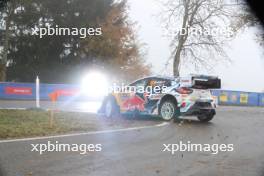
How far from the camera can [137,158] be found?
21.6 ft

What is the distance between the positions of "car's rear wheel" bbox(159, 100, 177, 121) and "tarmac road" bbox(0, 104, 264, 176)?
307 cm

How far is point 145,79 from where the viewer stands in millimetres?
13328

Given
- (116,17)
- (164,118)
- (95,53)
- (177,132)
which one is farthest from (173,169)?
(116,17)

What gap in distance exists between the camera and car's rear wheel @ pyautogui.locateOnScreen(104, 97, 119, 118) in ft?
45.2

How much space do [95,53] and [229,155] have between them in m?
31.5

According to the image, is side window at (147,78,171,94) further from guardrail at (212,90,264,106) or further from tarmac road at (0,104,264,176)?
guardrail at (212,90,264,106)

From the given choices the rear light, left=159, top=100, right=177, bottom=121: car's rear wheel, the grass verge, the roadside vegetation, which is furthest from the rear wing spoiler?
the grass verge

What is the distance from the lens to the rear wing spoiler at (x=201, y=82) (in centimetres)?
1245

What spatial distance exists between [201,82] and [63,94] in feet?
56.6

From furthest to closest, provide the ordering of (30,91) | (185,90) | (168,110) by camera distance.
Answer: (30,91)
(168,110)
(185,90)

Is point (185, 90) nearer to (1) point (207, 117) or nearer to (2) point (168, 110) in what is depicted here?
(2) point (168, 110)

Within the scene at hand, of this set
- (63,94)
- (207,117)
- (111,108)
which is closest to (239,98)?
(63,94)

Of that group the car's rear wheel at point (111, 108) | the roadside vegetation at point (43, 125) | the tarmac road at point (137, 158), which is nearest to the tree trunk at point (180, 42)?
the car's rear wheel at point (111, 108)

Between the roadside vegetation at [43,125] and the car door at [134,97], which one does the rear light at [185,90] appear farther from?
the roadside vegetation at [43,125]
